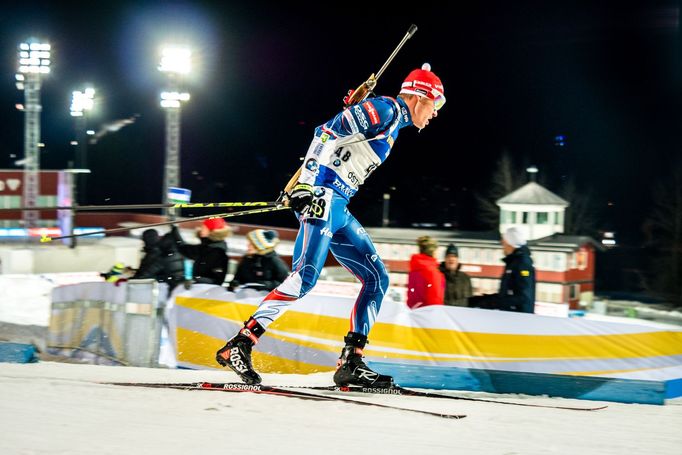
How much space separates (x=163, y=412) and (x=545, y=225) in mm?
39652

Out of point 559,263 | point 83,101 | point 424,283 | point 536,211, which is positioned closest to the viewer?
point 424,283

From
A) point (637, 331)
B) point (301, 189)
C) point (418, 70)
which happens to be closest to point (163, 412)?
point (301, 189)

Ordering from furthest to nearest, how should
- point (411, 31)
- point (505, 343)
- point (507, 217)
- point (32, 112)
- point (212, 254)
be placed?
point (507, 217) < point (32, 112) < point (212, 254) < point (505, 343) < point (411, 31)

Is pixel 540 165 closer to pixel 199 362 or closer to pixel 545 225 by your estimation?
pixel 545 225

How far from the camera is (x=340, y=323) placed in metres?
6.64

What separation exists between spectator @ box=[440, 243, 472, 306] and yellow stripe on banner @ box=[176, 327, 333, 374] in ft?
5.06

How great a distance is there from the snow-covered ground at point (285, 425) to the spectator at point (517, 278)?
1.29 metres

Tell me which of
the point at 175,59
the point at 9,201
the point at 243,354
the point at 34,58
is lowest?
the point at 243,354

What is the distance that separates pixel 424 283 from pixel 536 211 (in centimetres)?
3631

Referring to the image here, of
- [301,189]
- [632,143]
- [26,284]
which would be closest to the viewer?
[301,189]

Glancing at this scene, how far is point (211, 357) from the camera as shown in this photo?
700 cm

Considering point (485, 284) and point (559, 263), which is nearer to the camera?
point (559, 263)

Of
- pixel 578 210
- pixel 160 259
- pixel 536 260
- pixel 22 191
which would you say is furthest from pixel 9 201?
pixel 578 210

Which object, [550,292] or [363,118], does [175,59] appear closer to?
[363,118]
